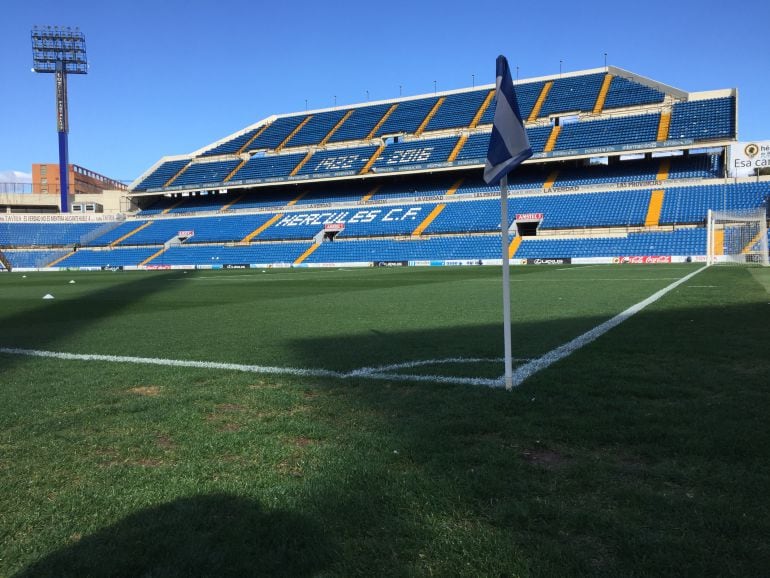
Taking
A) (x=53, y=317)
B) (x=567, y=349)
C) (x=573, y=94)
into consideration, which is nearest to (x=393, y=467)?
(x=567, y=349)

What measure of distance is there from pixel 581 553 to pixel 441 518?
527mm

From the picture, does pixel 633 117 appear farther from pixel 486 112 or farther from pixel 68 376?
pixel 68 376

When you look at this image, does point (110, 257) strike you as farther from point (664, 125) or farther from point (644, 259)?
Answer: point (664, 125)

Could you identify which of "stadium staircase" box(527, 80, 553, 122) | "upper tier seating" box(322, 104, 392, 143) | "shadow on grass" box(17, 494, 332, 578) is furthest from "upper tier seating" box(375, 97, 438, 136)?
"shadow on grass" box(17, 494, 332, 578)

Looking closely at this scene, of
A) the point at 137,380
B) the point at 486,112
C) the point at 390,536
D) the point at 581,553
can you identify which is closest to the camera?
the point at 581,553

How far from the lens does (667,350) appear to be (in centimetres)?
527

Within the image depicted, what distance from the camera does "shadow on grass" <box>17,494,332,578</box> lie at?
183 centimetres

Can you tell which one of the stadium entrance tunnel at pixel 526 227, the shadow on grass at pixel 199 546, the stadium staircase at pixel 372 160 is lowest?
the shadow on grass at pixel 199 546

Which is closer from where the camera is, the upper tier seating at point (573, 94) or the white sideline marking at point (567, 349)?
the white sideline marking at point (567, 349)

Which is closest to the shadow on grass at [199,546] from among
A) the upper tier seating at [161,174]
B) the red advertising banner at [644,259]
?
A: the red advertising banner at [644,259]

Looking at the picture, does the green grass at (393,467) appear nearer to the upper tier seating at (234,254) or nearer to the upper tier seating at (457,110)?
the upper tier seating at (234,254)

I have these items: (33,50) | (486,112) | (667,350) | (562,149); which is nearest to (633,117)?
(562,149)

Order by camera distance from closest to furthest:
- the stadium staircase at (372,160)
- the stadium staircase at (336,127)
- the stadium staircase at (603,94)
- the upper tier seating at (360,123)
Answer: the stadium staircase at (603,94)
the stadium staircase at (372,160)
the upper tier seating at (360,123)
the stadium staircase at (336,127)

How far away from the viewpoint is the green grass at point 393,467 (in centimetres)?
190
